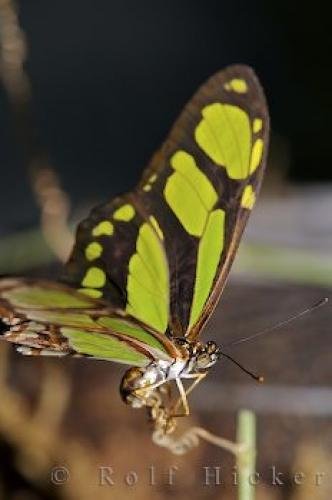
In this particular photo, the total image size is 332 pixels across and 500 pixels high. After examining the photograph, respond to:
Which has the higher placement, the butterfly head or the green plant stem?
the butterfly head

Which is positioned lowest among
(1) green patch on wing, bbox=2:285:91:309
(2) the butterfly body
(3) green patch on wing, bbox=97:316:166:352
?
(2) the butterfly body

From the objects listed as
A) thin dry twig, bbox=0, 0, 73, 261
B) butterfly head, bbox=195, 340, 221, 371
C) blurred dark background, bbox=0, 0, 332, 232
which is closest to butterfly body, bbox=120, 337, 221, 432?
butterfly head, bbox=195, 340, 221, 371

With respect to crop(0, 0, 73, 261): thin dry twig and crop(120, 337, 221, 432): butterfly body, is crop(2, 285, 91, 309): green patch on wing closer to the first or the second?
crop(120, 337, 221, 432): butterfly body

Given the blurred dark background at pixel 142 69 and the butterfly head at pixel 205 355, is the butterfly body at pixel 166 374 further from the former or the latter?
the blurred dark background at pixel 142 69

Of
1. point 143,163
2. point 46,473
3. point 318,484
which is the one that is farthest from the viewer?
point 143,163

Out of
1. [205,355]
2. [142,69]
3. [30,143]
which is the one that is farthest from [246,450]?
[142,69]

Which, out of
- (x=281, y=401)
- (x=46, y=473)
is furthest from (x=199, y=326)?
(x=46, y=473)

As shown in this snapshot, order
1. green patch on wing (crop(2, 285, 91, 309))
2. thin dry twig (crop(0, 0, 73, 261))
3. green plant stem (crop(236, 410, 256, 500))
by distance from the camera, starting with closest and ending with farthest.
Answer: green patch on wing (crop(2, 285, 91, 309)), green plant stem (crop(236, 410, 256, 500)), thin dry twig (crop(0, 0, 73, 261))

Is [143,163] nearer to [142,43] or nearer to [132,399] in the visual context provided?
[142,43]
